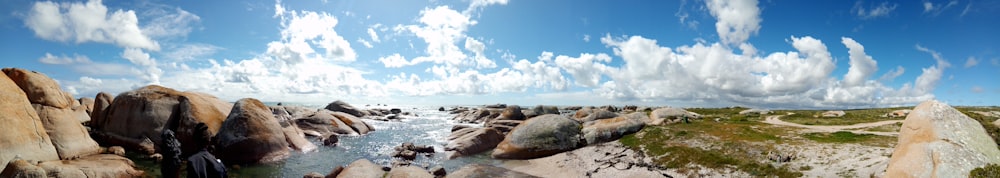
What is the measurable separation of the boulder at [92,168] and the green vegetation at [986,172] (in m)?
29.7

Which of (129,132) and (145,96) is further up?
(145,96)

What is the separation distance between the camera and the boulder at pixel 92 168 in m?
15.7

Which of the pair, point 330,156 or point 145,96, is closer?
point 145,96

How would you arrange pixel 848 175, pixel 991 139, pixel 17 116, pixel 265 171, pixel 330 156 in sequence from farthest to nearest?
pixel 330 156, pixel 265 171, pixel 17 116, pixel 848 175, pixel 991 139

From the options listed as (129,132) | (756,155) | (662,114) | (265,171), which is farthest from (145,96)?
(662,114)

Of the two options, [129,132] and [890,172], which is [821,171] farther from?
[129,132]

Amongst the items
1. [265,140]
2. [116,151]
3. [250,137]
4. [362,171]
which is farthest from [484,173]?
[116,151]

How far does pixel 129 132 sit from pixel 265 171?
11740mm

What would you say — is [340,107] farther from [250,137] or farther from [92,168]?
[92,168]

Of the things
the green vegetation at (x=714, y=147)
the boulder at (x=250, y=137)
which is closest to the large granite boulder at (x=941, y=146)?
the green vegetation at (x=714, y=147)

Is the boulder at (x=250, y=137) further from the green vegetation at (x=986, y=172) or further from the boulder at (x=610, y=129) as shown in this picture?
the green vegetation at (x=986, y=172)

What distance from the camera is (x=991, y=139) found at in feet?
42.2

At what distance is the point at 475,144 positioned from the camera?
3578cm

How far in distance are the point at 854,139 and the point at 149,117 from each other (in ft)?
148
